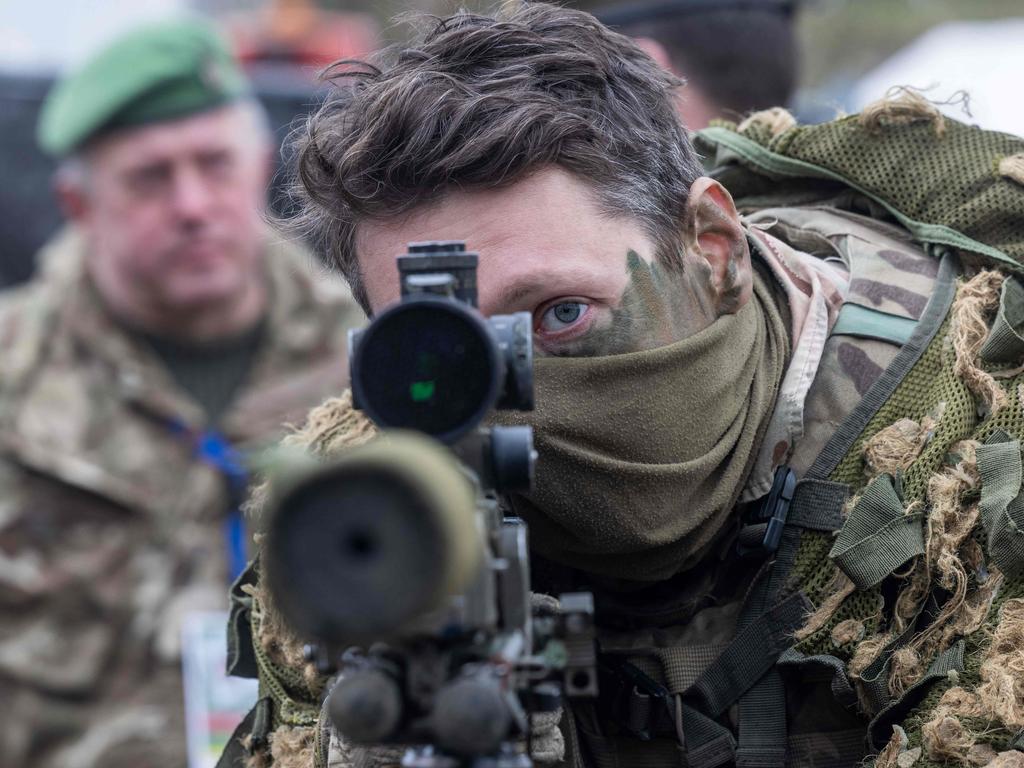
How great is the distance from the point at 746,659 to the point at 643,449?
44cm

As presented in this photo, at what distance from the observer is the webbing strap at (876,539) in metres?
2.59

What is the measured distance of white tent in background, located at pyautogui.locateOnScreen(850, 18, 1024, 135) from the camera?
26.3 ft

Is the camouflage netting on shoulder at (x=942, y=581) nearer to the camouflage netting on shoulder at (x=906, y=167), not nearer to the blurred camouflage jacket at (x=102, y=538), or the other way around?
the camouflage netting on shoulder at (x=906, y=167)

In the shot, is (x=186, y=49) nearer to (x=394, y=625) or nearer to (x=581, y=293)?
(x=581, y=293)

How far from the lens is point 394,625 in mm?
1457

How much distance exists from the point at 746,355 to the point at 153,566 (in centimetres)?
401

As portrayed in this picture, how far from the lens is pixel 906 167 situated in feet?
10.3

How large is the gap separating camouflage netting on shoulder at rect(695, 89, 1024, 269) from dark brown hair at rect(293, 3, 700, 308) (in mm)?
436

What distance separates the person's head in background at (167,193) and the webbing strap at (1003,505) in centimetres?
444

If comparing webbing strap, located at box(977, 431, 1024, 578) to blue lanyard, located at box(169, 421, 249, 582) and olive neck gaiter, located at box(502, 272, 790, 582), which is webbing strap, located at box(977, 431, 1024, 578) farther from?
blue lanyard, located at box(169, 421, 249, 582)

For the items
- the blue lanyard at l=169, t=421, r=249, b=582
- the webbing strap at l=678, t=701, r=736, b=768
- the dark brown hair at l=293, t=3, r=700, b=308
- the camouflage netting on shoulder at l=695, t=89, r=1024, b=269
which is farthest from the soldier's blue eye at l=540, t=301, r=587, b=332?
the blue lanyard at l=169, t=421, r=249, b=582

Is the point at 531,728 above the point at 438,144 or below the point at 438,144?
below

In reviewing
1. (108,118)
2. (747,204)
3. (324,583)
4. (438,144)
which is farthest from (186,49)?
(324,583)

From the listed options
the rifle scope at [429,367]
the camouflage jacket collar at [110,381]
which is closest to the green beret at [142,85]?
the camouflage jacket collar at [110,381]
